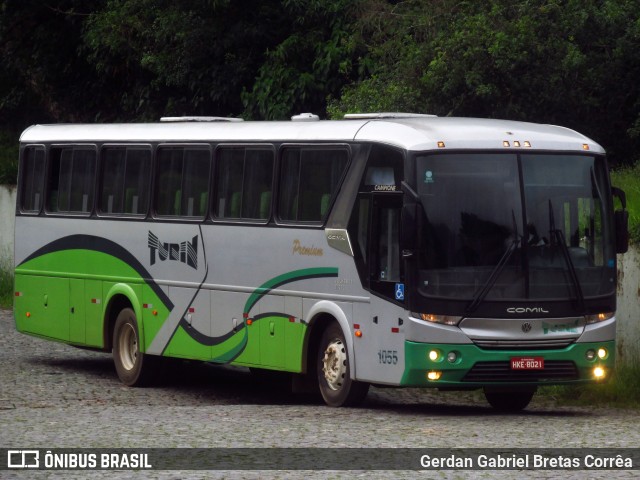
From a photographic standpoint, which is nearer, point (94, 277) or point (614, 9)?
point (94, 277)

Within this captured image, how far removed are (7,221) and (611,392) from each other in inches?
752

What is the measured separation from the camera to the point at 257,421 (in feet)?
45.6

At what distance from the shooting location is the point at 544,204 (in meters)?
15.2

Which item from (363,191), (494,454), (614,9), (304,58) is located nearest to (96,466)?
(494,454)

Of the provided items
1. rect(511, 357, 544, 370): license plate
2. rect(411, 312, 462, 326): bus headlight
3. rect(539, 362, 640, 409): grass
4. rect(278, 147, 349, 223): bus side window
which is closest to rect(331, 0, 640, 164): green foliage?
rect(539, 362, 640, 409): grass

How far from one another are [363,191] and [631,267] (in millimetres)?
4248

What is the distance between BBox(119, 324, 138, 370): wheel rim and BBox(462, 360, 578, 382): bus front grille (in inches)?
242

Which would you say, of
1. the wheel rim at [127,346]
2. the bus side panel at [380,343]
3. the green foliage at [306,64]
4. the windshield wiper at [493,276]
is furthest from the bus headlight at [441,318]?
the green foliage at [306,64]

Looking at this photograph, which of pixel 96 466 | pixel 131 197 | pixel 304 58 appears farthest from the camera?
pixel 304 58

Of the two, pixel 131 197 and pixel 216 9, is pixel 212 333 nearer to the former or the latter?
pixel 131 197

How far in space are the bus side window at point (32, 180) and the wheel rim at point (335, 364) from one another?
6.64 m

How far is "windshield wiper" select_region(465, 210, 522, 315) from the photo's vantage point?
48.2 feet

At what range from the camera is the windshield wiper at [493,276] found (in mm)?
14703

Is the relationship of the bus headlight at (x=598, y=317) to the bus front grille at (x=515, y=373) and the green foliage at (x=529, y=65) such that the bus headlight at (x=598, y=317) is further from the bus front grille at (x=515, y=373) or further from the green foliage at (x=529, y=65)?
the green foliage at (x=529, y=65)
